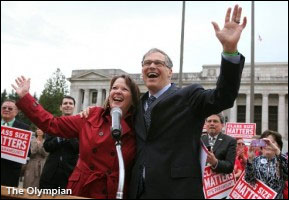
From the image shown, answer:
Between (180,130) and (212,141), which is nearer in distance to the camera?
(180,130)

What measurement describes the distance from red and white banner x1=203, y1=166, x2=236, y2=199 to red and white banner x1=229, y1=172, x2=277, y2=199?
132 mm

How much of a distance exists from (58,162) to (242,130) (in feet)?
19.2

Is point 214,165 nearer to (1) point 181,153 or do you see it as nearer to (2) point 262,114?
(1) point 181,153

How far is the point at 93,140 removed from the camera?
10.6 feet

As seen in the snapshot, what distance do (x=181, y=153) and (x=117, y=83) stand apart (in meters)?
1.11

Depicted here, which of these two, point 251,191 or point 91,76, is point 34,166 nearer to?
point 251,191

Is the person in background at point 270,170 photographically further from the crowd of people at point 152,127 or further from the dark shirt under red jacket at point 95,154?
the dark shirt under red jacket at point 95,154

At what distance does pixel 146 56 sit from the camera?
11.1 feet

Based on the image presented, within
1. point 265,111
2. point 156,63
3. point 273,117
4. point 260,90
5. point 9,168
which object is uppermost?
point 260,90

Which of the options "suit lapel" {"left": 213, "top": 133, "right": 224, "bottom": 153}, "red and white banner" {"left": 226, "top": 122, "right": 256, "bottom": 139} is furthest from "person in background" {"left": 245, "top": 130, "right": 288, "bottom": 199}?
"red and white banner" {"left": 226, "top": 122, "right": 256, "bottom": 139}

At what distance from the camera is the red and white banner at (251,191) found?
218 inches

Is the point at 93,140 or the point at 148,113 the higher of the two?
the point at 148,113

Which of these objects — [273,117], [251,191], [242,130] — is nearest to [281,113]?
[273,117]

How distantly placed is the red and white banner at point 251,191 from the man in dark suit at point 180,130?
3165 mm
